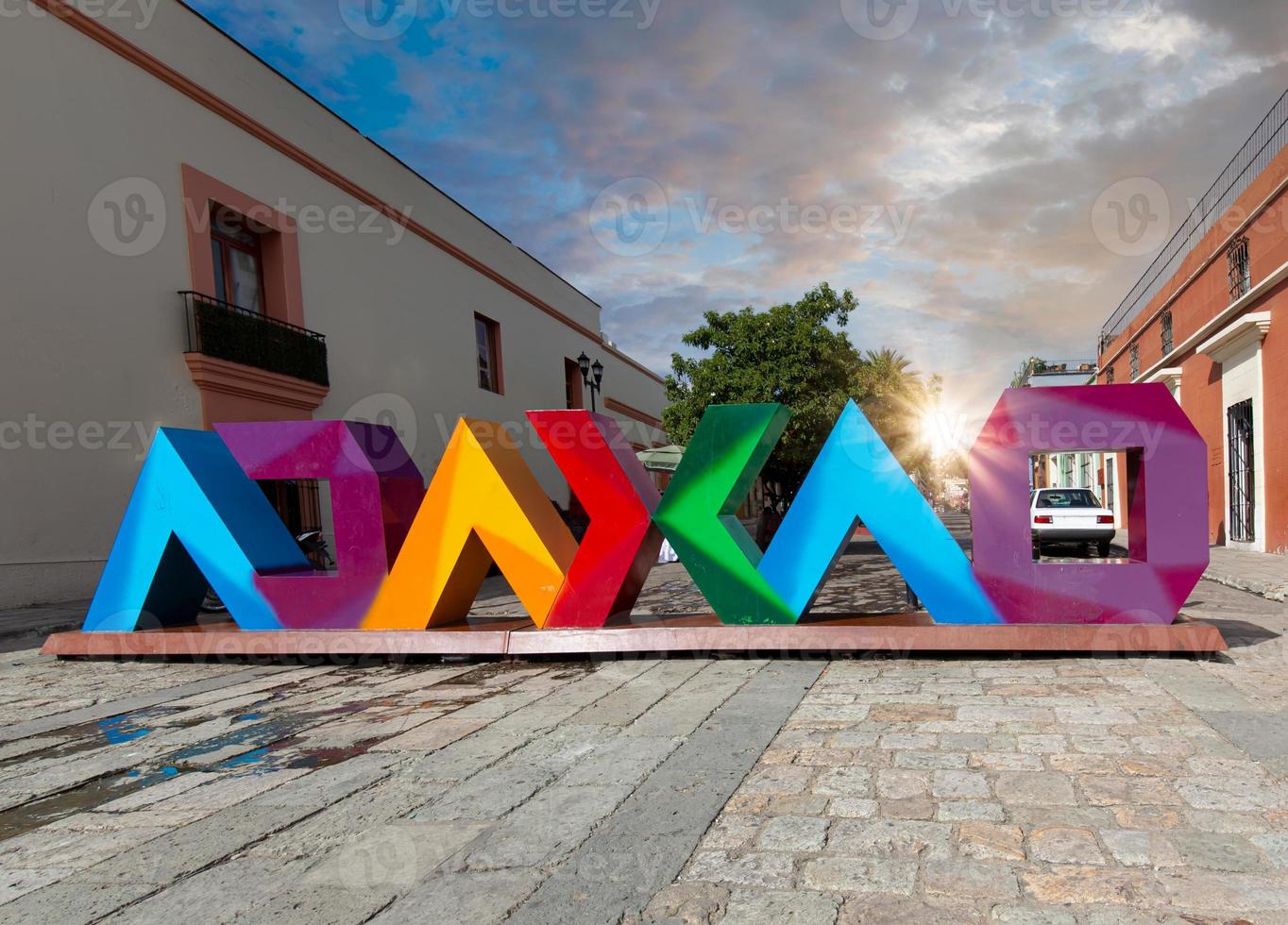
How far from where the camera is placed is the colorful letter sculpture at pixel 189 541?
20.1ft

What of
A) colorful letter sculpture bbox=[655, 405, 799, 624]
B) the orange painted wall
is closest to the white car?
the orange painted wall

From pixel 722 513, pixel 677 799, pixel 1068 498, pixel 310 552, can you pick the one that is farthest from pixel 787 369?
pixel 677 799

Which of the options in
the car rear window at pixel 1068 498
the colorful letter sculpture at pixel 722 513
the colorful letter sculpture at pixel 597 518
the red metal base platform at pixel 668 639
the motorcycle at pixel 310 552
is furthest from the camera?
the car rear window at pixel 1068 498

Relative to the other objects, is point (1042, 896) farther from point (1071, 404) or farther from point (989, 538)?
point (1071, 404)

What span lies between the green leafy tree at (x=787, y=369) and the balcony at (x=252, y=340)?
8.00 m

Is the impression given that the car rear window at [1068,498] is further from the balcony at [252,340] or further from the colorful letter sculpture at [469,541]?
the balcony at [252,340]

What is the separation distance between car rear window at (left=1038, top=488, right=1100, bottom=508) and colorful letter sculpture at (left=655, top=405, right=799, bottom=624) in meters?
11.2

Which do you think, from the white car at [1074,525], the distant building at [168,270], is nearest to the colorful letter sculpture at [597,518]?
the distant building at [168,270]

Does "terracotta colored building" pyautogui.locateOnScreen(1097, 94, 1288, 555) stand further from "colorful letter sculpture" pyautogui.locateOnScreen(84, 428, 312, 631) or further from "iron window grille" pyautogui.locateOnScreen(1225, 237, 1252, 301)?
"colorful letter sculpture" pyautogui.locateOnScreen(84, 428, 312, 631)

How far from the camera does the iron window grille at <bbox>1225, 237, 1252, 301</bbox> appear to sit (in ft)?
46.1

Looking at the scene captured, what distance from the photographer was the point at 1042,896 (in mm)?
2236

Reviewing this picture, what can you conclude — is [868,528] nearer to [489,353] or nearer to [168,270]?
[168,270]

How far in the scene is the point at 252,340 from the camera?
12.6 m

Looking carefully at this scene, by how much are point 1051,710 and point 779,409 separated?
258cm
